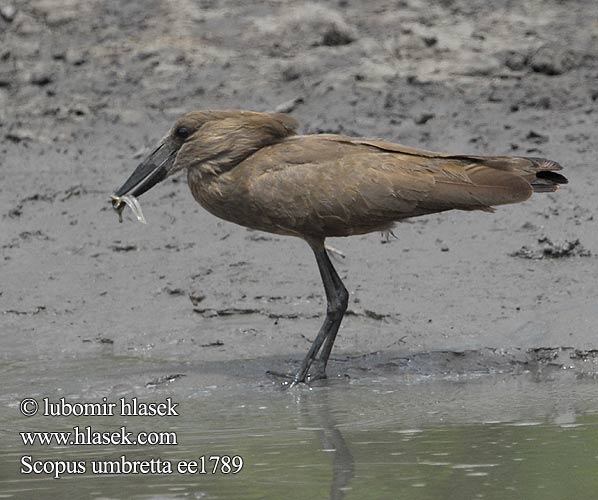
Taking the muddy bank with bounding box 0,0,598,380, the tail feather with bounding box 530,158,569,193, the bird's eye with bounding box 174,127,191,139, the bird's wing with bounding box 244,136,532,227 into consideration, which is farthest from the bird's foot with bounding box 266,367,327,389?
the tail feather with bounding box 530,158,569,193

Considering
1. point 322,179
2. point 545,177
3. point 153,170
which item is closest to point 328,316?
point 322,179

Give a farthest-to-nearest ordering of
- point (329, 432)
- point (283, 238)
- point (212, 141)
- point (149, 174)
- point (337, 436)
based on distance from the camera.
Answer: point (283, 238) < point (149, 174) < point (212, 141) < point (329, 432) < point (337, 436)

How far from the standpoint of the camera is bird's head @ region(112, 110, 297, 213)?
762 centimetres

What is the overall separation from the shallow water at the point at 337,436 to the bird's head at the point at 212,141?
46.6 inches

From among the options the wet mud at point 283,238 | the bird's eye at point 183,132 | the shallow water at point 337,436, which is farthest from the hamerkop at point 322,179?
the wet mud at point 283,238

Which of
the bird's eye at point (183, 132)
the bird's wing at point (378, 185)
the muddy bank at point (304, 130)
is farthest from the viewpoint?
the muddy bank at point (304, 130)

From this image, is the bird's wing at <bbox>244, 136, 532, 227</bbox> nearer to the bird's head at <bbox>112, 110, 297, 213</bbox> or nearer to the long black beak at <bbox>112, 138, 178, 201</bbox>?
the bird's head at <bbox>112, 110, 297, 213</bbox>

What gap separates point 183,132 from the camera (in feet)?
25.3

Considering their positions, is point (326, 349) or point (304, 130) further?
point (304, 130)

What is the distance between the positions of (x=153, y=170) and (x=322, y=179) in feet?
3.41

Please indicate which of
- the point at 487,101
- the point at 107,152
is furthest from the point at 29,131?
the point at 487,101

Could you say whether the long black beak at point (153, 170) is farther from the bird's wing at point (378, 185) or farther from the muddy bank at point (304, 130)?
the muddy bank at point (304, 130)

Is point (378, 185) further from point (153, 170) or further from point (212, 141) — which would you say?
point (153, 170)

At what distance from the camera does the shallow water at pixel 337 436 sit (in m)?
5.70
